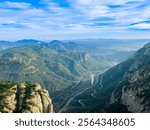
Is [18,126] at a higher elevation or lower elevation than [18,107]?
higher

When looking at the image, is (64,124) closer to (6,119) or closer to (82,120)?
(82,120)

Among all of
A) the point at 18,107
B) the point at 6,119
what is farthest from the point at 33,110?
the point at 6,119

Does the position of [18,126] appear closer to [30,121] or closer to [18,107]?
[30,121]

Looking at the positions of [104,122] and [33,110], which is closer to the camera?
[104,122]

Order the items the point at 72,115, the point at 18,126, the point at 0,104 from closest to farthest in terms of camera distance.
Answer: the point at 18,126, the point at 72,115, the point at 0,104

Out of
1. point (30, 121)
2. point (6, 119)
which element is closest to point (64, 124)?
point (30, 121)

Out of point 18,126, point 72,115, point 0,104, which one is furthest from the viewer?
point 0,104

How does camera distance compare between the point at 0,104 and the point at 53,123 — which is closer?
the point at 53,123

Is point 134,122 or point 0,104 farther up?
point 134,122

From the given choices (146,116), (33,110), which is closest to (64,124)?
(146,116)
